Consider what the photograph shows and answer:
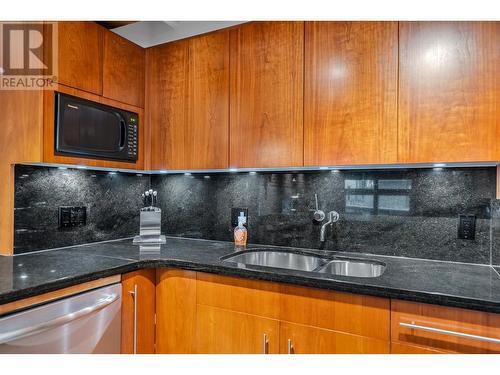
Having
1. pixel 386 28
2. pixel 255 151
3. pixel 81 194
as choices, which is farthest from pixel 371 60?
pixel 81 194

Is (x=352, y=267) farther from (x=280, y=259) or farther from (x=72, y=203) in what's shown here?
(x=72, y=203)

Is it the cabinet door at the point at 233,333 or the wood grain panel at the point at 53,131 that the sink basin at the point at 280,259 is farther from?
the wood grain panel at the point at 53,131

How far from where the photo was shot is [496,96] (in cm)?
129

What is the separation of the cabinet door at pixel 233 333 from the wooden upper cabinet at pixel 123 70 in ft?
4.25

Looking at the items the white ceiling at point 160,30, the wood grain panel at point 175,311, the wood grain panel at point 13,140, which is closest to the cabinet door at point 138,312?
the wood grain panel at point 175,311

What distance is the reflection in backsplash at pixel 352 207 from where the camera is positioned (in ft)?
5.16

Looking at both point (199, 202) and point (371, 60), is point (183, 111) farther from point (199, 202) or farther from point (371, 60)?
point (371, 60)

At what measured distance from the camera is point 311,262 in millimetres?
1825

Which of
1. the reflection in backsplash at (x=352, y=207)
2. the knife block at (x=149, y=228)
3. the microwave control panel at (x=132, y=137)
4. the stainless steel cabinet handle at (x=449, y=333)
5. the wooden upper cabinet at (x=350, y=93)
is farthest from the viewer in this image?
the knife block at (x=149, y=228)

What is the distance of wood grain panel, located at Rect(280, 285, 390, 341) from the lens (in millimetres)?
1187

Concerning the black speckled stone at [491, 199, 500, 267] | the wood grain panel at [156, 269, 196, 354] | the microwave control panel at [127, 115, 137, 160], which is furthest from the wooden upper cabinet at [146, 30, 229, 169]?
the black speckled stone at [491, 199, 500, 267]

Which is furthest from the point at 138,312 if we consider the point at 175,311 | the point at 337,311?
the point at 337,311

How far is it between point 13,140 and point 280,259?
1545 millimetres

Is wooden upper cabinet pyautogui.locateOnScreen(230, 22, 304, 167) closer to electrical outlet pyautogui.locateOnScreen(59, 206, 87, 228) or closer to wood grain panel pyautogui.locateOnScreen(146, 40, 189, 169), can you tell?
wood grain panel pyautogui.locateOnScreen(146, 40, 189, 169)
